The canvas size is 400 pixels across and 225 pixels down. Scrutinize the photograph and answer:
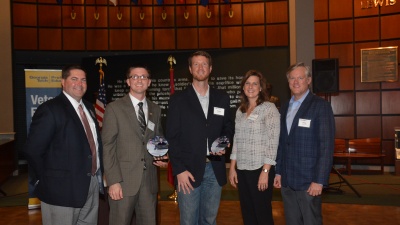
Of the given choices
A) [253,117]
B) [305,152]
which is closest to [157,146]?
[253,117]

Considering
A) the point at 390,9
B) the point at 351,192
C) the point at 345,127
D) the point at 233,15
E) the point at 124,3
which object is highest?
the point at 124,3

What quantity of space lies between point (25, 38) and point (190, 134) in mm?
8026

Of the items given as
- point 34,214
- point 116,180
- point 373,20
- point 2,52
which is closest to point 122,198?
point 116,180

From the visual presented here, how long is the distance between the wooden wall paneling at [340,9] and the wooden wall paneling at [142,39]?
4238 mm

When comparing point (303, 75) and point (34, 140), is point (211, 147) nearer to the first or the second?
point (303, 75)

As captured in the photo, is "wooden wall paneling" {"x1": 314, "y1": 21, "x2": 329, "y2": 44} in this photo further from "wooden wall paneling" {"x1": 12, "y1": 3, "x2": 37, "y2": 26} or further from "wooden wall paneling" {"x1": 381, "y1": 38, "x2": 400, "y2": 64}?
"wooden wall paneling" {"x1": 12, "y1": 3, "x2": 37, "y2": 26}

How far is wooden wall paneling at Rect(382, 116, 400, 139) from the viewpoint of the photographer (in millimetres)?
9414

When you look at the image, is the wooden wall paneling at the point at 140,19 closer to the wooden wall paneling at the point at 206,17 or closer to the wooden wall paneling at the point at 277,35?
the wooden wall paneling at the point at 206,17

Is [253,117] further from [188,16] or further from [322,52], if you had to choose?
[188,16]

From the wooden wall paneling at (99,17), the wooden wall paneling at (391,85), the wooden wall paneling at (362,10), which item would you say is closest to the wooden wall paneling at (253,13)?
the wooden wall paneling at (362,10)

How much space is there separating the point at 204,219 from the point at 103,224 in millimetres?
1473

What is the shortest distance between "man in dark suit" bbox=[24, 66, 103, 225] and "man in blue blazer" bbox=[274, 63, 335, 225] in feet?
4.75

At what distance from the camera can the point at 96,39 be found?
10.1 m

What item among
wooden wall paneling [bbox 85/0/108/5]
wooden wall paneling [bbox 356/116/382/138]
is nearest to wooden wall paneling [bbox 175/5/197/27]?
wooden wall paneling [bbox 85/0/108/5]
